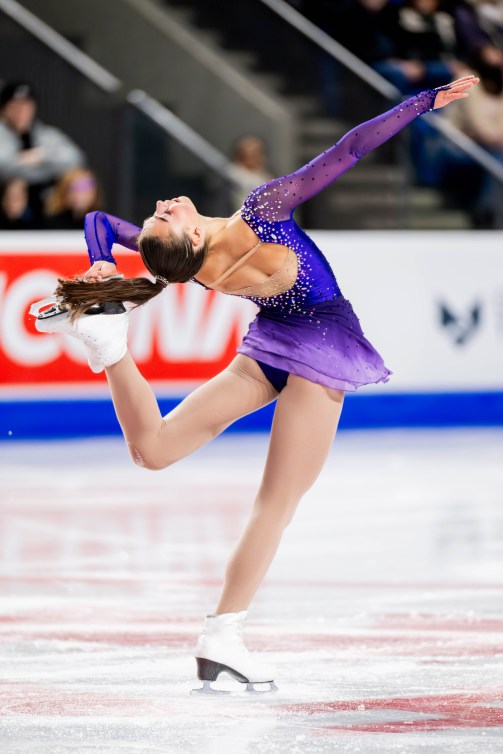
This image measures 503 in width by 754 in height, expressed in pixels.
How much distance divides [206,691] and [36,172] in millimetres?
6454

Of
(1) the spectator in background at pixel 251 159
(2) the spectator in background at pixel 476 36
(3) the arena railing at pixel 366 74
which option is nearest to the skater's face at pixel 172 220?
(1) the spectator in background at pixel 251 159

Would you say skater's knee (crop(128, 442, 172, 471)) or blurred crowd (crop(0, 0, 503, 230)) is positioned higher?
blurred crowd (crop(0, 0, 503, 230))

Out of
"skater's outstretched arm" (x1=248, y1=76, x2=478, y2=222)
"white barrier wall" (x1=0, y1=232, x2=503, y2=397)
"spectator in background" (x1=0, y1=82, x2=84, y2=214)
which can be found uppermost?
"spectator in background" (x1=0, y1=82, x2=84, y2=214)

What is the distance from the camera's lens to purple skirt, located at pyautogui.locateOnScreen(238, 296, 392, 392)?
403cm

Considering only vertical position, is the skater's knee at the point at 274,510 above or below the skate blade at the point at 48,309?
below

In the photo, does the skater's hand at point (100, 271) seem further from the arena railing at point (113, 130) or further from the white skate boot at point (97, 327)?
the arena railing at point (113, 130)

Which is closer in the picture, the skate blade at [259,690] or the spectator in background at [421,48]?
the skate blade at [259,690]

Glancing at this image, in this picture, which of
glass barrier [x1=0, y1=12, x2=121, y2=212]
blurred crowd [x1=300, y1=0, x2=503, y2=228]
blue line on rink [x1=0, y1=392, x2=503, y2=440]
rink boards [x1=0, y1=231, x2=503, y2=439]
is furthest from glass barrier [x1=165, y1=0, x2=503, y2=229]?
glass barrier [x1=0, y1=12, x2=121, y2=212]

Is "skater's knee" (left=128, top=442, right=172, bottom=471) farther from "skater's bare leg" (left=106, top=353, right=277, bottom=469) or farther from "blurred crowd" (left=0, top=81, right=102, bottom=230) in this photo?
"blurred crowd" (left=0, top=81, right=102, bottom=230)

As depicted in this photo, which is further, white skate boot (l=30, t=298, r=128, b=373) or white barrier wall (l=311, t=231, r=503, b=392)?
white barrier wall (l=311, t=231, r=503, b=392)

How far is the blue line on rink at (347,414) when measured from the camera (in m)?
9.55

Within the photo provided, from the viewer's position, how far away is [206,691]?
13.0 ft

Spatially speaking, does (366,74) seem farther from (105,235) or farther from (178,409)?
(178,409)

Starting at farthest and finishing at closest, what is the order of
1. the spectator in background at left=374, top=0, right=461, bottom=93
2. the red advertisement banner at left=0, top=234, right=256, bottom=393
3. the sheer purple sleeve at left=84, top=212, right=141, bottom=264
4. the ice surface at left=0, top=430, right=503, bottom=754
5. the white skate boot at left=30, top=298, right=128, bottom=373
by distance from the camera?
1. the spectator in background at left=374, top=0, right=461, bottom=93
2. the red advertisement banner at left=0, top=234, right=256, bottom=393
3. the sheer purple sleeve at left=84, top=212, right=141, bottom=264
4. the white skate boot at left=30, top=298, right=128, bottom=373
5. the ice surface at left=0, top=430, right=503, bottom=754
